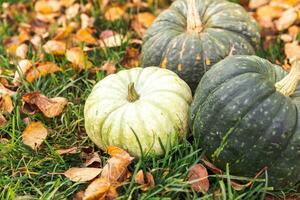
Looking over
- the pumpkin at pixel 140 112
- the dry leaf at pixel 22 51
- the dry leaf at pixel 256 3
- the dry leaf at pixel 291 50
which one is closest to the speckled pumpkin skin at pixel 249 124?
the pumpkin at pixel 140 112

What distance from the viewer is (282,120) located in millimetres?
2436

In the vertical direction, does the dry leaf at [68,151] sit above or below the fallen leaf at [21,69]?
below

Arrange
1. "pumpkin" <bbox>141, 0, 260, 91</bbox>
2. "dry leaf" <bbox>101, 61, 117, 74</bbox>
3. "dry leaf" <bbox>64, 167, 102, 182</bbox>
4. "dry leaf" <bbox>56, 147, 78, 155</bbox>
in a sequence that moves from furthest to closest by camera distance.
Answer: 1. "dry leaf" <bbox>101, 61, 117, 74</bbox>
2. "pumpkin" <bbox>141, 0, 260, 91</bbox>
3. "dry leaf" <bbox>56, 147, 78, 155</bbox>
4. "dry leaf" <bbox>64, 167, 102, 182</bbox>

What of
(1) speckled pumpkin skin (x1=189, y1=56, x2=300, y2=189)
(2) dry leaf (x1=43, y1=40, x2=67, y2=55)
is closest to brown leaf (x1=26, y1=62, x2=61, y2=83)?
(2) dry leaf (x1=43, y1=40, x2=67, y2=55)

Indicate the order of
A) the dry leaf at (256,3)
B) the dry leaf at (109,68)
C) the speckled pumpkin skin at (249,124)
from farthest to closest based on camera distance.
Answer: the dry leaf at (256,3)
the dry leaf at (109,68)
the speckled pumpkin skin at (249,124)

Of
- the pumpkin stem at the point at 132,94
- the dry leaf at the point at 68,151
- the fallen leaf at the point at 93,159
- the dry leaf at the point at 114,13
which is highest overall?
the pumpkin stem at the point at 132,94

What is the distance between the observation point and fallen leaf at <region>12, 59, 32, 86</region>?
11.2 feet

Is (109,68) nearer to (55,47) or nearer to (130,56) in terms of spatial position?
(130,56)

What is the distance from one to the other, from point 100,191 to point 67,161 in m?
0.45

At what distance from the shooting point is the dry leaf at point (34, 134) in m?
2.93

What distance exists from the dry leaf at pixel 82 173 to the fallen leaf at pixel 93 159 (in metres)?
0.10

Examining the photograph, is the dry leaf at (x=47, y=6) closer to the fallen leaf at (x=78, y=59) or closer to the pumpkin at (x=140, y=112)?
the fallen leaf at (x=78, y=59)

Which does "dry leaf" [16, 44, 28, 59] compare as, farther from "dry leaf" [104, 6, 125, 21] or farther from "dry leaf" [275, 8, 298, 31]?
"dry leaf" [275, 8, 298, 31]

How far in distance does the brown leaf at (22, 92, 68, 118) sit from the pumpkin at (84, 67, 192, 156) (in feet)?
1.15
